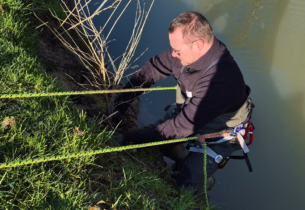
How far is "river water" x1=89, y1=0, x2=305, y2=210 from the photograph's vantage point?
147 inches

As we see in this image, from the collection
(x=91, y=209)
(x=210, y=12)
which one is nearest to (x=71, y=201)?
(x=91, y=209)

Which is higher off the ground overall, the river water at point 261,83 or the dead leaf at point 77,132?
the dead leaf at point 77,132

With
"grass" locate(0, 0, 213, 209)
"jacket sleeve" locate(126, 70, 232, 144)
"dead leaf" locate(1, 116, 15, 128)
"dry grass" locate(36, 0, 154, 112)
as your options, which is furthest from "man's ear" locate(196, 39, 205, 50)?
"dead leaf" locate(1, 116, 15, 128)

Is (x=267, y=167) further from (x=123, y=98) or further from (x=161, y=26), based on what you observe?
(x=161, y=26)

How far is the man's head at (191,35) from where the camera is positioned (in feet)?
7.31

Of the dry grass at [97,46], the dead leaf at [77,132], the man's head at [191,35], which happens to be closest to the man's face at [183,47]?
the man's head at [191,35]

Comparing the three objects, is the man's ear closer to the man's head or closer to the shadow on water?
the man's head

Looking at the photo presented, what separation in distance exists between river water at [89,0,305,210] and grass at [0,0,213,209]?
4.00 feet

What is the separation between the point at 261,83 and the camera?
4824 millimetres

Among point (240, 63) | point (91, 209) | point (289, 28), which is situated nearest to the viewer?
point (91, 209)

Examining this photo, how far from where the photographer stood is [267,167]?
392 cm

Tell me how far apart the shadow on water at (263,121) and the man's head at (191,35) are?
7.62 feet

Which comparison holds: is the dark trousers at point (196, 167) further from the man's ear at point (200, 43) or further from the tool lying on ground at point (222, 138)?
the man's ear at point (200, 43)

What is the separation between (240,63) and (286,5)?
8.12 ft
